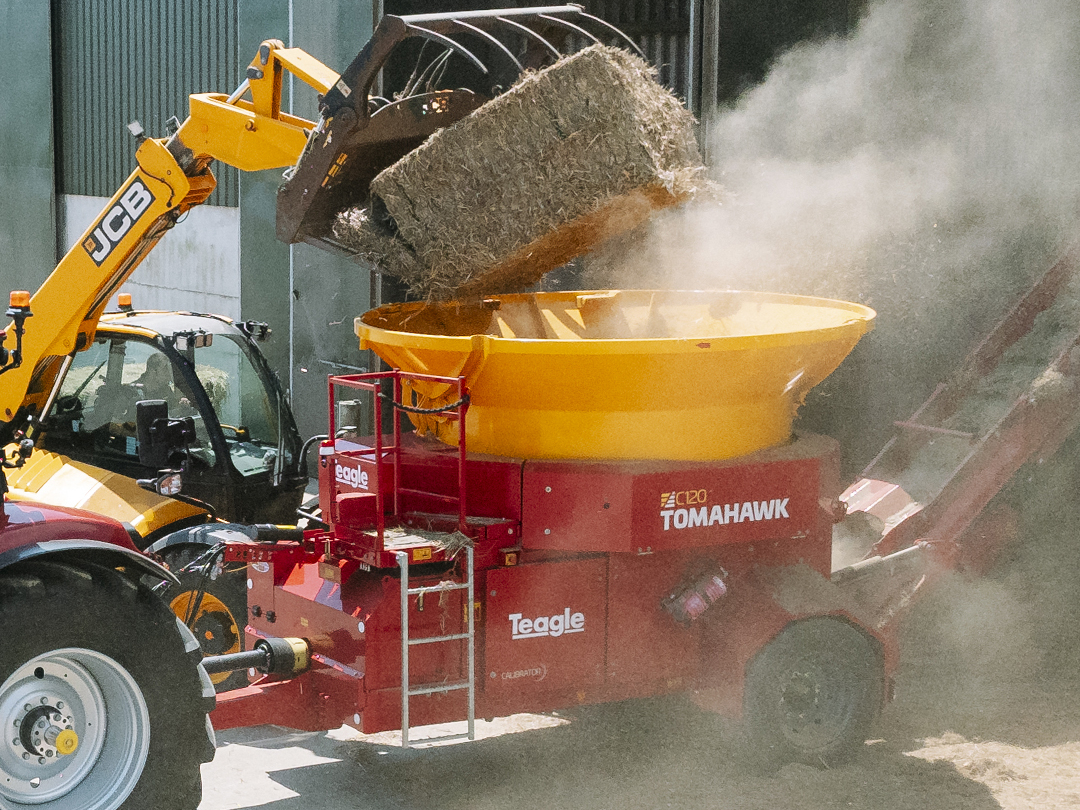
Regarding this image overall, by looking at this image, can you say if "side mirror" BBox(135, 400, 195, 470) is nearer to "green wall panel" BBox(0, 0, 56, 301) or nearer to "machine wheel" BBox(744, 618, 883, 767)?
"machine wheel" BBox(744, 618, 883, 767)

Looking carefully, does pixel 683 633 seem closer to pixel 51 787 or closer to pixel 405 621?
pixel 405 621

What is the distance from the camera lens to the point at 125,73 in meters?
17.2

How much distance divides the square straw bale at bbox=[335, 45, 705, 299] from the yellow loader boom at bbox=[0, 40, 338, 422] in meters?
0.80

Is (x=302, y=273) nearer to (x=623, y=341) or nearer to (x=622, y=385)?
(x=622, y=385)

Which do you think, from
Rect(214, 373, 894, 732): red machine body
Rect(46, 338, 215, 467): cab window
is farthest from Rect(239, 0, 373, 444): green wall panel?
Rect(214, 373, 894, 732): red machine body

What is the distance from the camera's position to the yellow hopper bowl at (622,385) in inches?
236

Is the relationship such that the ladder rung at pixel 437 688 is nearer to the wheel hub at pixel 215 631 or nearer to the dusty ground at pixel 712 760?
the dusty ground at pixel 712 760

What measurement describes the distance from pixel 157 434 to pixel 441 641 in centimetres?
233

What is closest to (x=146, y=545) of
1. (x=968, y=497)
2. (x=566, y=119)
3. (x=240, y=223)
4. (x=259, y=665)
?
(x=259, y=665)

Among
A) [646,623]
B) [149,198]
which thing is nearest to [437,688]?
[646,623]

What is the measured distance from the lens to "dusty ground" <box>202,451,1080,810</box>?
241 inches

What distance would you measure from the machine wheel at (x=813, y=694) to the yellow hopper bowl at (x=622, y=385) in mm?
1002

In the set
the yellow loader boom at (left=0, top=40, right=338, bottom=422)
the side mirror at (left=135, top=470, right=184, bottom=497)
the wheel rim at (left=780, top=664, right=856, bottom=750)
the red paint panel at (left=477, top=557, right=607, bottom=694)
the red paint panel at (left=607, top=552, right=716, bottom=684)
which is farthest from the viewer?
the side mirror at (left=135, top=470, right=184, bottom=497)

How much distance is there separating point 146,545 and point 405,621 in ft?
7.25
